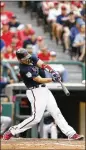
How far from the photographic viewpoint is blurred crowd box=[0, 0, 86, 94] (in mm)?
14773

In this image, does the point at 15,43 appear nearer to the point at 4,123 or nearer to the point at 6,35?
the point at 6,35

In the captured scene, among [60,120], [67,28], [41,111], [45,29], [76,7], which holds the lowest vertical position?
[60,120]

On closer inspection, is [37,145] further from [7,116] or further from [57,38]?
[57,38]

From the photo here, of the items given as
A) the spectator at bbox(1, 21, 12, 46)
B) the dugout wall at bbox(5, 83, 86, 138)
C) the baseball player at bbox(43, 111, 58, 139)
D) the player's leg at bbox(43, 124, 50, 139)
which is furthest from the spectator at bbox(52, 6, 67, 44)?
the player's leg at bbox(43, 124, 50, 139)

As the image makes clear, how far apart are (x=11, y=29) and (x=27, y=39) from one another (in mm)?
1067

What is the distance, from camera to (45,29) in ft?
57.8

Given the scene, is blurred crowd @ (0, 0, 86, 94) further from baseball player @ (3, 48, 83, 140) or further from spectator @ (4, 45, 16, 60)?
baseball player @ (3, 48, 83, 140)

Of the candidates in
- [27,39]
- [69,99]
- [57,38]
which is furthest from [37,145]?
[57,38]

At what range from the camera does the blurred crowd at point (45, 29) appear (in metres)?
14.8

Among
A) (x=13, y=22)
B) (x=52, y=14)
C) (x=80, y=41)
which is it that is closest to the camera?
(x=80, y=41)

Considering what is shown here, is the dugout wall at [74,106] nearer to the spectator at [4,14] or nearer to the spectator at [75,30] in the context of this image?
the spectator at [75,30]

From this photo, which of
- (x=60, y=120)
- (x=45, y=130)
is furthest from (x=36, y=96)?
(x=45, y=130)

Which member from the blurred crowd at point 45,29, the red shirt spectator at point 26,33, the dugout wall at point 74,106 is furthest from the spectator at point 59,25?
the dugout wall at point 74,106

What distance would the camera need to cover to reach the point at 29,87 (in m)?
9.70
